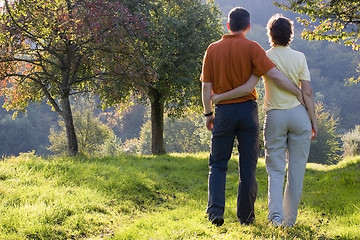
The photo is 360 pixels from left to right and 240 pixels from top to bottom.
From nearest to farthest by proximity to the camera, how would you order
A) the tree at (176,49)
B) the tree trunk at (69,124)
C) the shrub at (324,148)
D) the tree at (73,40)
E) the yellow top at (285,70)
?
1. the yellow top at (285,70)
2. the tree at (73,40)
3. the tree trunk at (69,124)
4. the tree at (176,49)
5. the shrub at (324,148)


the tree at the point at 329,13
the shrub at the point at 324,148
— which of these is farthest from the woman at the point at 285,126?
the shrub at the point at 324,148

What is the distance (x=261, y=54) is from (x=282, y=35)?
47 centimetres

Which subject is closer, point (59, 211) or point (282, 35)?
point (282, 35)

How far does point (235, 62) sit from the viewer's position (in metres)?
4.67

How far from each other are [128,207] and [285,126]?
3.74 meters

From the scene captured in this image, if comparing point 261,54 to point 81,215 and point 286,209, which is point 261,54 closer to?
point 286,209

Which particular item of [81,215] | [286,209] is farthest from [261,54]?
[81,215]

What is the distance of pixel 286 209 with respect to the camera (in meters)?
4.86

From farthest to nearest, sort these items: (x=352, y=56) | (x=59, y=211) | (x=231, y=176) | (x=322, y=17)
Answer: (x=352, y=56) → (x=231, y=176) → (x=322, y=17) → (x=59, y=211)

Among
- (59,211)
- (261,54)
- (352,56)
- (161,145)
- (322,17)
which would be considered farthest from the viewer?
(352,56)

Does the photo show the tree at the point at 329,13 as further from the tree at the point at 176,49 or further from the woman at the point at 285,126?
the tree at the point at 176,49

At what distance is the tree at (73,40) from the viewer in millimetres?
11797

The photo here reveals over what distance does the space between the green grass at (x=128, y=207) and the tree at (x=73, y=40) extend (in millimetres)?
4714

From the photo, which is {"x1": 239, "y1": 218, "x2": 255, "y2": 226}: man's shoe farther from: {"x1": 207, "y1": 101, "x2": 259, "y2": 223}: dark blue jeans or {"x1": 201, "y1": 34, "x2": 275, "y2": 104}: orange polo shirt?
{"x1": 201, "y1": 34, "x2": 275, "y2": 104}: orange polo shirt
